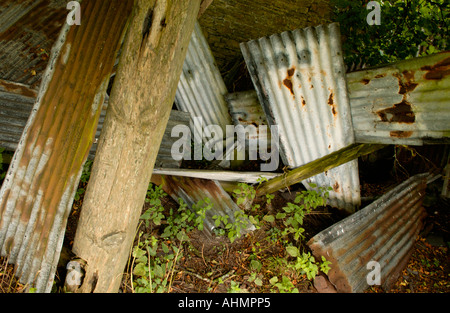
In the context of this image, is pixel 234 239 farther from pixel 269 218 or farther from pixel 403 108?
pixel 403 108

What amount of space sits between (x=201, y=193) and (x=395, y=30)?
3592 millimetres

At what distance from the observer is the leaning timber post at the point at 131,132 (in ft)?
6.41

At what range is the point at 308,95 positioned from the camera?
326 cm

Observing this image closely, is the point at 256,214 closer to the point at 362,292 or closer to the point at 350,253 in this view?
the point at 350,253

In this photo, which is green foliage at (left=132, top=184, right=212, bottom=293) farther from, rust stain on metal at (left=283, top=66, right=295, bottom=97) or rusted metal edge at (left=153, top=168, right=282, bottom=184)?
rust stain on metal at (left=283, top=66, right=295, bottom=97)

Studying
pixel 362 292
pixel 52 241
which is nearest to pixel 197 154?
pixel 52 241

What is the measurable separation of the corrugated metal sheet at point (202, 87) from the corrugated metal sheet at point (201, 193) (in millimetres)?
1083

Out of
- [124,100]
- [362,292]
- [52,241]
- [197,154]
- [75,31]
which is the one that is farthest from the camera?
[197,154]

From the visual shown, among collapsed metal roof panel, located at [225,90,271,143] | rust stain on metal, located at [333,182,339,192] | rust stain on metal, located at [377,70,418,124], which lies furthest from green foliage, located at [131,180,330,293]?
rust stain on metal, located at [377,70,418,124]

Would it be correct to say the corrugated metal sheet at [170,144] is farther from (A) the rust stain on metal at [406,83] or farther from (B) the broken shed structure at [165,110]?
(A) the rust stain on metal at [406,83]

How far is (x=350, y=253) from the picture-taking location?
3.00 m

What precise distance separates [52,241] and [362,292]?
2.87 metres

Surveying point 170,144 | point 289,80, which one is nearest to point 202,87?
point 170,144

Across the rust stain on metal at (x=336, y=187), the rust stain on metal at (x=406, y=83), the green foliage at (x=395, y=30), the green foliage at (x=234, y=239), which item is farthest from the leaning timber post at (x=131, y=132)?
the green foliage at (x=395, y=30)
